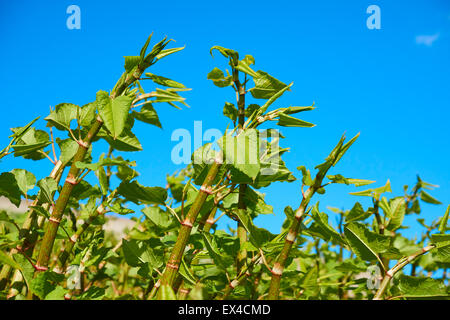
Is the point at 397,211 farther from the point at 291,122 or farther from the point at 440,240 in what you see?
the point at 291,122

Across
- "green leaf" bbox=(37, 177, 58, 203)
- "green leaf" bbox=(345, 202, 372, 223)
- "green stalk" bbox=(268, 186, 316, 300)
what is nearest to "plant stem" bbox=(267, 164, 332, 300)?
"green stalk" bbox=(268, 186, 316, 300)

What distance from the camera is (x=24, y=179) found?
0.80 meters

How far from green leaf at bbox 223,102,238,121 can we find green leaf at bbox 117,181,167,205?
216mm

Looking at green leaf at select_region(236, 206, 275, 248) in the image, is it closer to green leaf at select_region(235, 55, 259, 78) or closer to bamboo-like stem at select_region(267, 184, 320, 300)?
bamboo-like stem at select_region(267, 184, 320, 300)

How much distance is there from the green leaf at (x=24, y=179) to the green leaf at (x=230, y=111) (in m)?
0.46

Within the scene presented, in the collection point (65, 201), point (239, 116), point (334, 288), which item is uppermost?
point (239, 116)

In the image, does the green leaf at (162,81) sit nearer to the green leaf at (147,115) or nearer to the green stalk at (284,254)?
the green leaf at (147,115)

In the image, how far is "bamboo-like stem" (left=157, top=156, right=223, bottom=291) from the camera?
528 mm

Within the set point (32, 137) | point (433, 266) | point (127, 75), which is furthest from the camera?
point (433, 266)

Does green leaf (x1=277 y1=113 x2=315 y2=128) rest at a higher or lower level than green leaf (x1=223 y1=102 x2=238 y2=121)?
lower

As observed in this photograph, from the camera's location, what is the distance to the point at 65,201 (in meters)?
0.63
